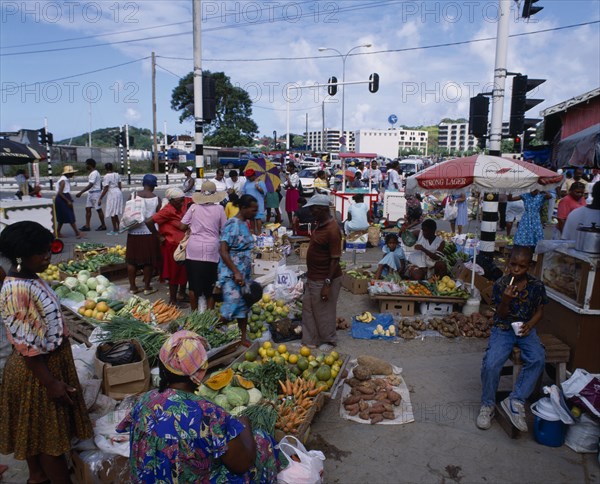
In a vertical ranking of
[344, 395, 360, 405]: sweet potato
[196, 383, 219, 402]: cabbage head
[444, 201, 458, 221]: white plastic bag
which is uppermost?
[444, 201, 458, 221]: white plastic bag

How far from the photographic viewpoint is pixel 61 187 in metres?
12.5

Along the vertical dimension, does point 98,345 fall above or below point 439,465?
above

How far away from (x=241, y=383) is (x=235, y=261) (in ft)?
5.49

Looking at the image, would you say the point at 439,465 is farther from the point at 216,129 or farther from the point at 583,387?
the point at 216,129

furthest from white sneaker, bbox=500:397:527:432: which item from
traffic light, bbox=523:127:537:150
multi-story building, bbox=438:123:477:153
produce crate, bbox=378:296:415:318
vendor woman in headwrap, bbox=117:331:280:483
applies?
multi-story building, bbox=438:123:477:153

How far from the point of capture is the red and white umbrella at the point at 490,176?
6.21 meters

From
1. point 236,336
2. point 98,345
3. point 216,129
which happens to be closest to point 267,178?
point 236,336

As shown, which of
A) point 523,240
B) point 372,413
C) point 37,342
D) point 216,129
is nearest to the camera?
point 37,342

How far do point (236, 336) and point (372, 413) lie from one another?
5.80 ft

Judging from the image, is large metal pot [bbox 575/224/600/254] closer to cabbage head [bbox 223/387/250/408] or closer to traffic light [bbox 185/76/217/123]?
cabbage head [bbox 223/387/250/408]

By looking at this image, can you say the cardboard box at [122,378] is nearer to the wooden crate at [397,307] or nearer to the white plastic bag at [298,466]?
the white plastic bag at [298,466]

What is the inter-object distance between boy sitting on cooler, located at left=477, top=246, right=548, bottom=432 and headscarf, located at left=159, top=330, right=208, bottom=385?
2.91 metres

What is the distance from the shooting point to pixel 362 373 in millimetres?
4918

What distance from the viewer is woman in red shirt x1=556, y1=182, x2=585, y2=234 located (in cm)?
862
